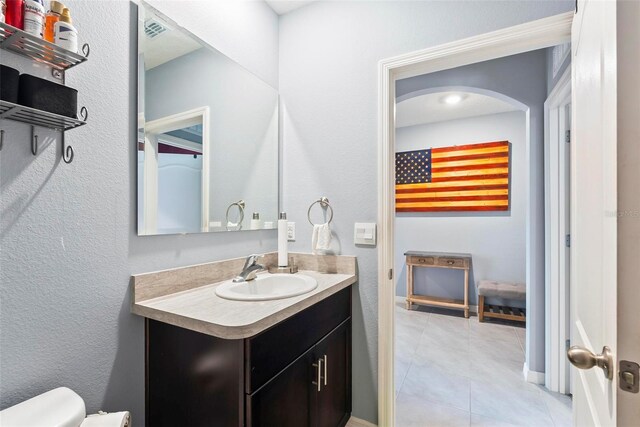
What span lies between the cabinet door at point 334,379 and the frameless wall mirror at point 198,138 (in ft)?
2.41

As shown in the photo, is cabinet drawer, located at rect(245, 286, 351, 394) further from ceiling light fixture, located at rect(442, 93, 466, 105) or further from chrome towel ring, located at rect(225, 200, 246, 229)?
ceiling light fixture, located at rect(442, 93, 466, 105)

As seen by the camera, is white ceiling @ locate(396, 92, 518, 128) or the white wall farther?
the white wall

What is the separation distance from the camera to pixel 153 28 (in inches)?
47.4

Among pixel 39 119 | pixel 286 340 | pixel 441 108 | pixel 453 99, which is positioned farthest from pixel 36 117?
pixel 441 108

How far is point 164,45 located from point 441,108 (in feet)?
9.91

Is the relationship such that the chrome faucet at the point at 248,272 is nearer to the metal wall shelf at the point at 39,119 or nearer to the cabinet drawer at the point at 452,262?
the metal wall shelf at the point at 39,119

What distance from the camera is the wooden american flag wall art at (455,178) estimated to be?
11.5 feet

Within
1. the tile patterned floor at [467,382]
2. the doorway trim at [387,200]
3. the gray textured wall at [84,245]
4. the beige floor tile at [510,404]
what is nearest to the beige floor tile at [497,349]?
the tile patterned floor at [467,382]

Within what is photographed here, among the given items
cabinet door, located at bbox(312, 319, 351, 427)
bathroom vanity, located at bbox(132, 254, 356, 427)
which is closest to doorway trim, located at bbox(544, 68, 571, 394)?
cabinet door, located at bbox(312, 319, 351, 427)

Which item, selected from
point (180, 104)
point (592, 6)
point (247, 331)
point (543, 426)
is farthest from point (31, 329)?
point (543, 426)

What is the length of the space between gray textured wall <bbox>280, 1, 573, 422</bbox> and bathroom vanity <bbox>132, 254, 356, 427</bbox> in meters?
0.27

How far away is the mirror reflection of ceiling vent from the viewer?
1177 millimetres

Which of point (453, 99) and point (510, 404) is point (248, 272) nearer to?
point (510, 404)

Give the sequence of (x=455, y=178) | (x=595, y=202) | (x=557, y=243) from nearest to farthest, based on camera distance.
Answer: (x=595, y=202) → (x=557, y=243) → (x=455, y=178)
